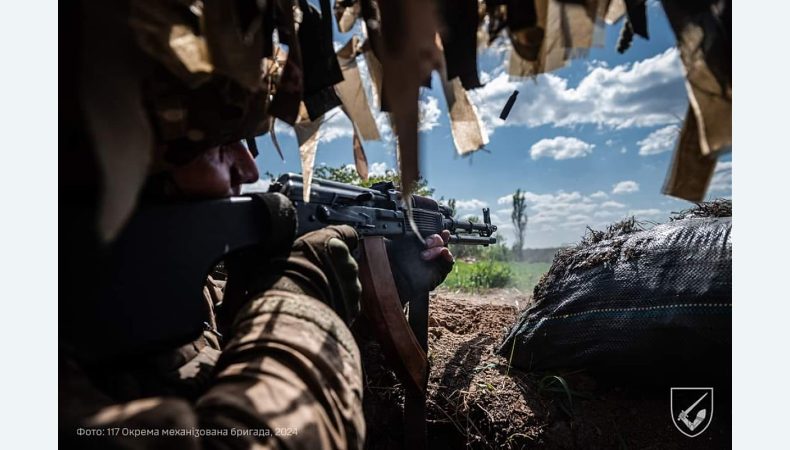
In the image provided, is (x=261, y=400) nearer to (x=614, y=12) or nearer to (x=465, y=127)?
(x=465, y=127)

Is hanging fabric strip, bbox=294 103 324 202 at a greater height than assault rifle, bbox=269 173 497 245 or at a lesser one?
greater

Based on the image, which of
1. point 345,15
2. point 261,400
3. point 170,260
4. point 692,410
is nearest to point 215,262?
point 170,260

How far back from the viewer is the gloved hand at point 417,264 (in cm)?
235

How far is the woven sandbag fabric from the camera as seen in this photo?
5.48 feet

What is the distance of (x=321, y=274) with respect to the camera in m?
1.02

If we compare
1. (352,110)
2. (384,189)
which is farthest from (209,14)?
(384,189)

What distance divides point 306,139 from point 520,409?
1.56 metres

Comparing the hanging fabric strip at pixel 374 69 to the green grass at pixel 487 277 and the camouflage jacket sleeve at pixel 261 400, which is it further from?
the green grass at pixel 487 277

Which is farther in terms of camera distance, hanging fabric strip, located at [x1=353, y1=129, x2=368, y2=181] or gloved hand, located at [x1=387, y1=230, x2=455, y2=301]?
gloved hand, located at [x1=387, y1=230, x2=455, y2=301]

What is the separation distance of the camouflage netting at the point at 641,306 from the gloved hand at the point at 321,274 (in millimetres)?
1326

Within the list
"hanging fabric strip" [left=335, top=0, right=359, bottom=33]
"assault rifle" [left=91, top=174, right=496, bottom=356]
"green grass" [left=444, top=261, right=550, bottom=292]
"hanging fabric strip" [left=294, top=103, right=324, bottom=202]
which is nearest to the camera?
"assault rifle" [left=91, top=174, right=496, bottom=356]

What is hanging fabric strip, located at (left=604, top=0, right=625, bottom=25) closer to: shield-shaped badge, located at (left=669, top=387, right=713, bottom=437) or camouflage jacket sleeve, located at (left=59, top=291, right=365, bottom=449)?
camouflage jacket sleeve, located at (left=59, top=291, right=365, bottom=449)

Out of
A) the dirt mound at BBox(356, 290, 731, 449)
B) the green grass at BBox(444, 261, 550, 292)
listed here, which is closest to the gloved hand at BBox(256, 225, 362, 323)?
the dirt mound at BBox(356, 290, 731, 449)
